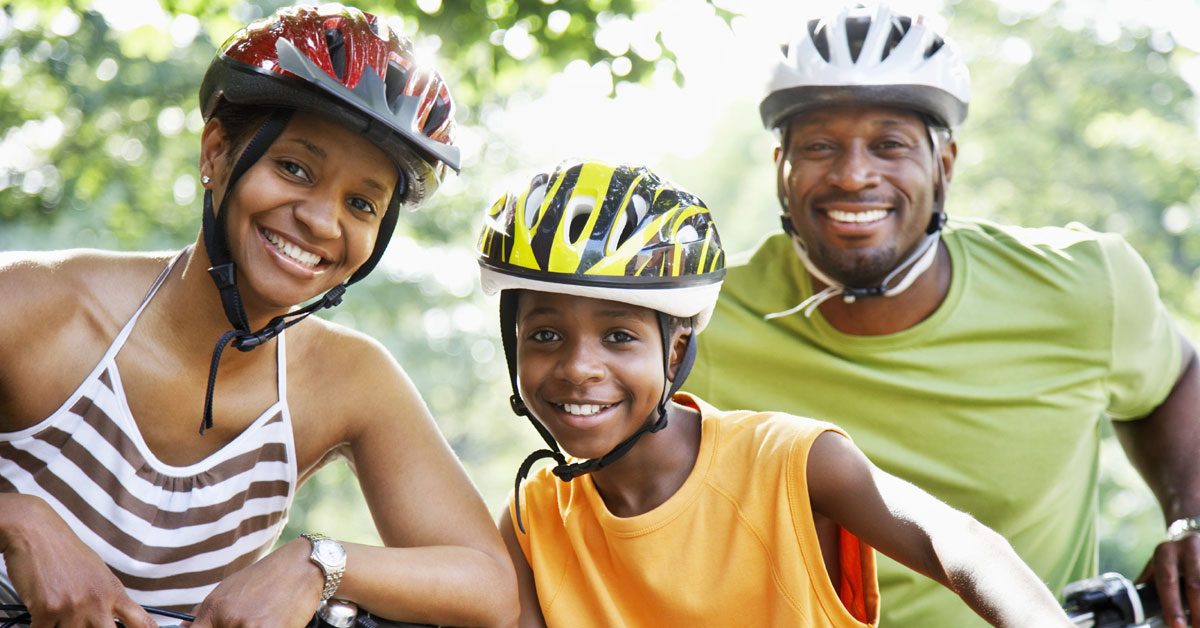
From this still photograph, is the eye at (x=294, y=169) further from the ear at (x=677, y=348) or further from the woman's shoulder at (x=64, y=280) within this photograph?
the ear at (x=677, y=348)

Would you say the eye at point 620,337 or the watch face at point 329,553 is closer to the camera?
the watch face at point 329,553

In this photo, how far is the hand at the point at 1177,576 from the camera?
390 centimetres

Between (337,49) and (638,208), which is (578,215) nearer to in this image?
(638,208)

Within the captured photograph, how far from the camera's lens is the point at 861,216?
175 inches

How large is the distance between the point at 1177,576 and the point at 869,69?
1.93 metres

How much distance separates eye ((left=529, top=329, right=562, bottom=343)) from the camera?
350 cm

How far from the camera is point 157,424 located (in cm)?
340

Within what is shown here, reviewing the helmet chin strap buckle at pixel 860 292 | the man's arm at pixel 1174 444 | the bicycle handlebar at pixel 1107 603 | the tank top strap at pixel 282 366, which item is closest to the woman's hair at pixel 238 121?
the tank top strap at pixel 282 366

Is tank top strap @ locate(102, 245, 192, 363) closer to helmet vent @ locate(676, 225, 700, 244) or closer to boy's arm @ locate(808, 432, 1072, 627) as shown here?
helmet vent @ locate(676, 225, 700, 244)

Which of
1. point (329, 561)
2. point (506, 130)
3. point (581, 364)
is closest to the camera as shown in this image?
point (329, 561)

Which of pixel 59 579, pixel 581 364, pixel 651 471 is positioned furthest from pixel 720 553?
pixel 59 579

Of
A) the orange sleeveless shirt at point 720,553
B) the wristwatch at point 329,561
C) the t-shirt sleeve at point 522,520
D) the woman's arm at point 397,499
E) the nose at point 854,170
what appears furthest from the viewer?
the nose at point 854,170

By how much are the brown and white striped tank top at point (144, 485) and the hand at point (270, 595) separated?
0.45m

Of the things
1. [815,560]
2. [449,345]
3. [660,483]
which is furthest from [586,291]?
[449,345]
